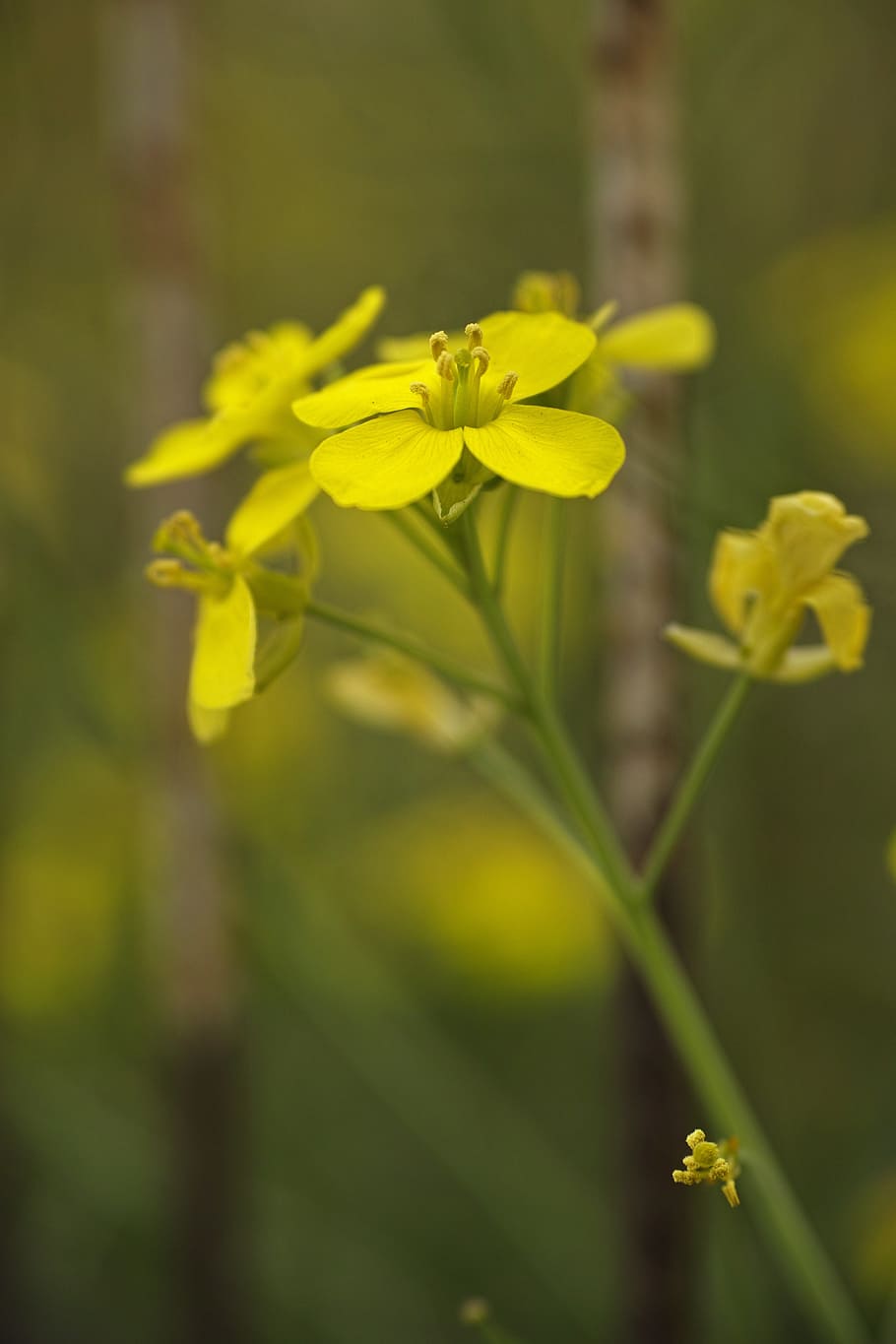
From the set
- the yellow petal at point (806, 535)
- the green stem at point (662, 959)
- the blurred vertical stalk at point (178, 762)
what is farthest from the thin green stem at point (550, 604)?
the blurred vertical stalk at point (178, 762)

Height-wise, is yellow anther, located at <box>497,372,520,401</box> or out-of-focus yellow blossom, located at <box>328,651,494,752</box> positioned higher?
yellow anther, located at <box>497,372,520,401</box>

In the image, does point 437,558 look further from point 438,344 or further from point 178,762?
point 178,762

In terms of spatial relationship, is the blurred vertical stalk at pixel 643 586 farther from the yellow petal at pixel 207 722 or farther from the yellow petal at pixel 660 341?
the yellow petal at pixel 207 722

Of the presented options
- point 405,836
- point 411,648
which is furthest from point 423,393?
point 405,836

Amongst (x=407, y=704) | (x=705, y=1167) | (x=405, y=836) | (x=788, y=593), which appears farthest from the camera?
(x=405, y=836)

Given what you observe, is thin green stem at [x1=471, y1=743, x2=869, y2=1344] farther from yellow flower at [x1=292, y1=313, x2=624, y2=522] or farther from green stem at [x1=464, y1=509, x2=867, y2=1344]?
yellow flower at [x1=292, y1=313, x2=624, y2=522]

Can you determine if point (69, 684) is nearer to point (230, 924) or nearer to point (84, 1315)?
point (230, 924)

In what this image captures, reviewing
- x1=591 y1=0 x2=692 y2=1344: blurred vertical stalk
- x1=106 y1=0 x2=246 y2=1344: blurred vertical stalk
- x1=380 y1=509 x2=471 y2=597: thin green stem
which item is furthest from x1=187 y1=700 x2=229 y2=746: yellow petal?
x1=106 y1=0 x2=246 y2=1344: blurred vertical stalk
